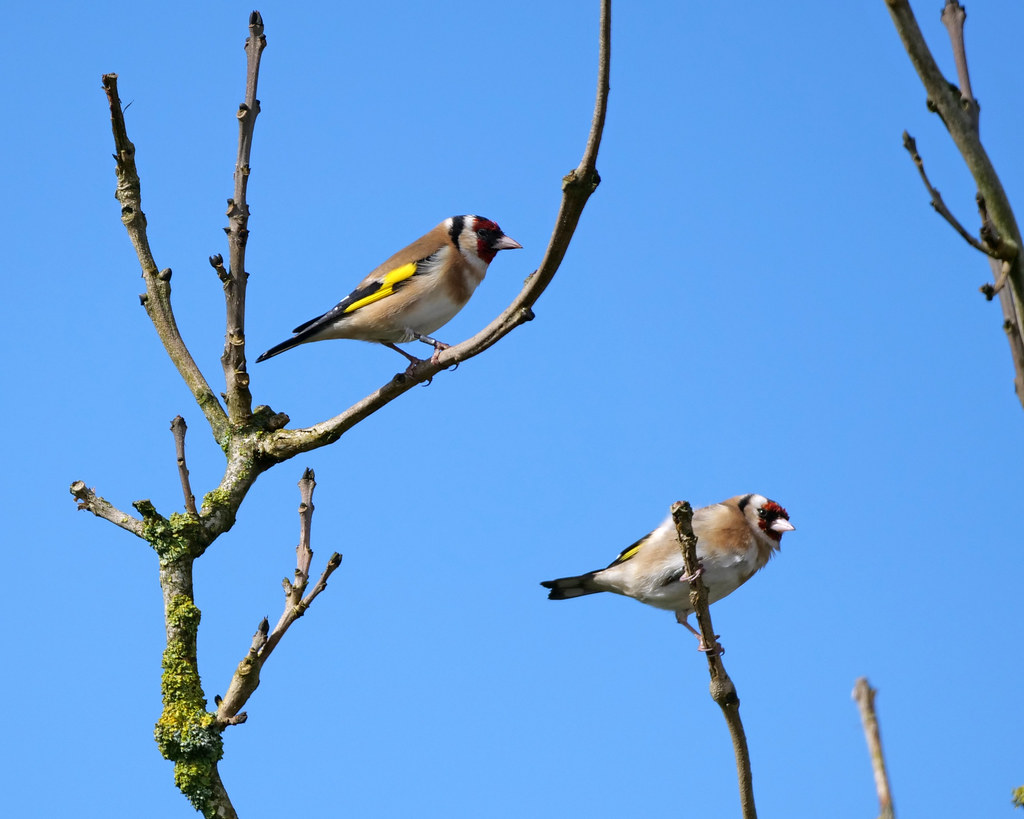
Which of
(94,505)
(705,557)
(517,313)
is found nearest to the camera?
(517,313)

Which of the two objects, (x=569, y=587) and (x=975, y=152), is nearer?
(x=975, y=152)

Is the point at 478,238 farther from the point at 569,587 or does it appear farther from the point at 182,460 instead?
the point at 182,460

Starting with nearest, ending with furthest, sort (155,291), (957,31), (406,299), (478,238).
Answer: (957,31) → (155,291) → (406,299) → (478,238)

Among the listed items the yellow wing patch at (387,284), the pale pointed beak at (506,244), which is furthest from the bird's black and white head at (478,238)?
the yellow wing patch at (387,284)

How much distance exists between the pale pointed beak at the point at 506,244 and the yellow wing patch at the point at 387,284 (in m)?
0.79

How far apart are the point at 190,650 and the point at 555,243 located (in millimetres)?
2462

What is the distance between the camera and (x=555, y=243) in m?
3.64

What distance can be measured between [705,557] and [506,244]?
290cm

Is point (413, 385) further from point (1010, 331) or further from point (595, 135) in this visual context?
point (1010, 331)

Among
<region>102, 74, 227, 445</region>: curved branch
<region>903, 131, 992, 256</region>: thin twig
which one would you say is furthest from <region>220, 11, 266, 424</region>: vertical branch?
<region>903, 131, 992, 256</region>: thin twig

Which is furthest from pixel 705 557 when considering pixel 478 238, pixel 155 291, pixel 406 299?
pixel 155 291

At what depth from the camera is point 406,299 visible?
7.09 meters

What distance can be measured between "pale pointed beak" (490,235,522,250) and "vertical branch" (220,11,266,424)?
9.17ft

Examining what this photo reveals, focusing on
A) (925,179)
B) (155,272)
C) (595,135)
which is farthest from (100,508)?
(925,179)
